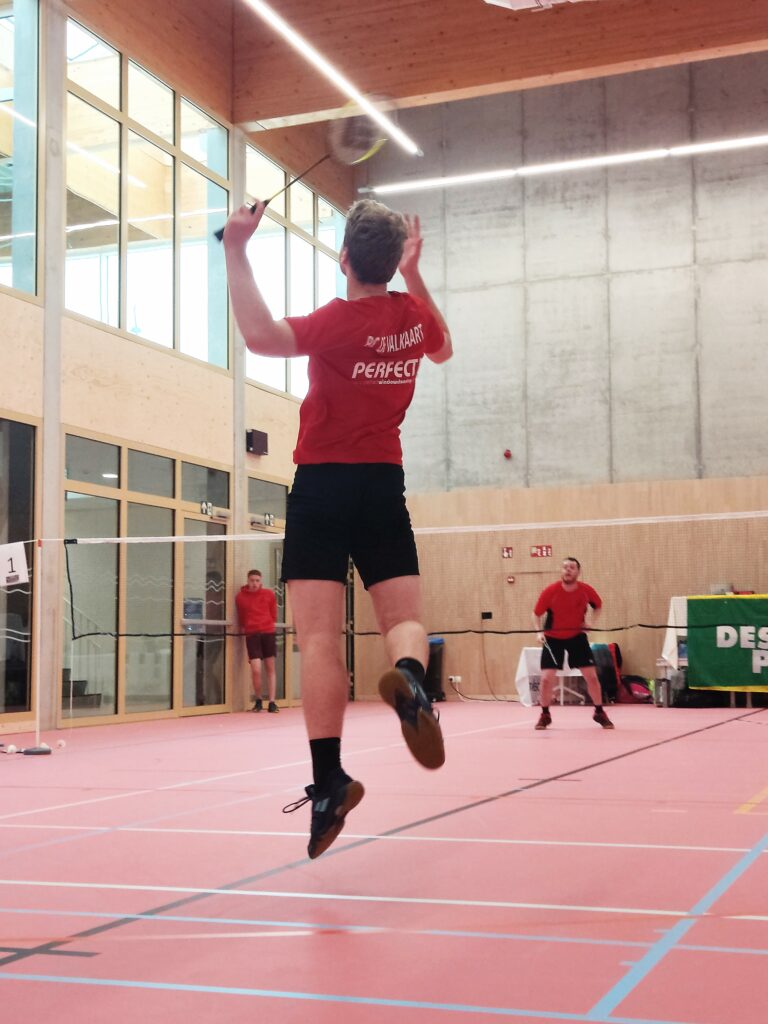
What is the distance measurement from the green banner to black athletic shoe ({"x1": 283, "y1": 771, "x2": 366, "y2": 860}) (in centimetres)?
1404

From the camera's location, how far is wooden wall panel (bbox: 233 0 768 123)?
1526 cm

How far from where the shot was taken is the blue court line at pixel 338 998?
2.39 meters

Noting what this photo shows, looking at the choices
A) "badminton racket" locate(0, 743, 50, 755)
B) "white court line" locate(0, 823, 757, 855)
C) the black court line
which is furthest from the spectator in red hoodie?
"white court line" locate(0, 823, 757, 855)

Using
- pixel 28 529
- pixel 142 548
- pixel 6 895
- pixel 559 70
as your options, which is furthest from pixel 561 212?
pixel 6 895

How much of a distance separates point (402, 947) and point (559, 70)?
47.3 ft

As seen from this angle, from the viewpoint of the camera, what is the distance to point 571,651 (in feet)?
42.5

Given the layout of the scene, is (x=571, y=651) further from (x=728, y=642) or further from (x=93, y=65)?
(x=93, y=65)

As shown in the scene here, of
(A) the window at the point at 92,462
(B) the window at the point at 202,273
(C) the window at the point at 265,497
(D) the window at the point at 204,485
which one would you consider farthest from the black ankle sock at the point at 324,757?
(C) the window at the point at 265,497

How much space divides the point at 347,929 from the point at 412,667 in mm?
765

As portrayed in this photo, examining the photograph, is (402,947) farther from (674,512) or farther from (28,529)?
(674,512)

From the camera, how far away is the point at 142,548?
1534cm

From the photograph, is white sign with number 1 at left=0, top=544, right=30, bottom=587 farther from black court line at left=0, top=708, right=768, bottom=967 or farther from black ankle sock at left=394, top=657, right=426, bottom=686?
black ankle sock at left=394, top=657, right=426, bottom=686

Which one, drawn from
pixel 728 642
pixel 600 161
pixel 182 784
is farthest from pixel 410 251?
pixel 600 161

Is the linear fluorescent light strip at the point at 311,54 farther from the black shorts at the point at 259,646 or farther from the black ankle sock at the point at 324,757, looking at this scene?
the black ankle sock at the point at 324,757
